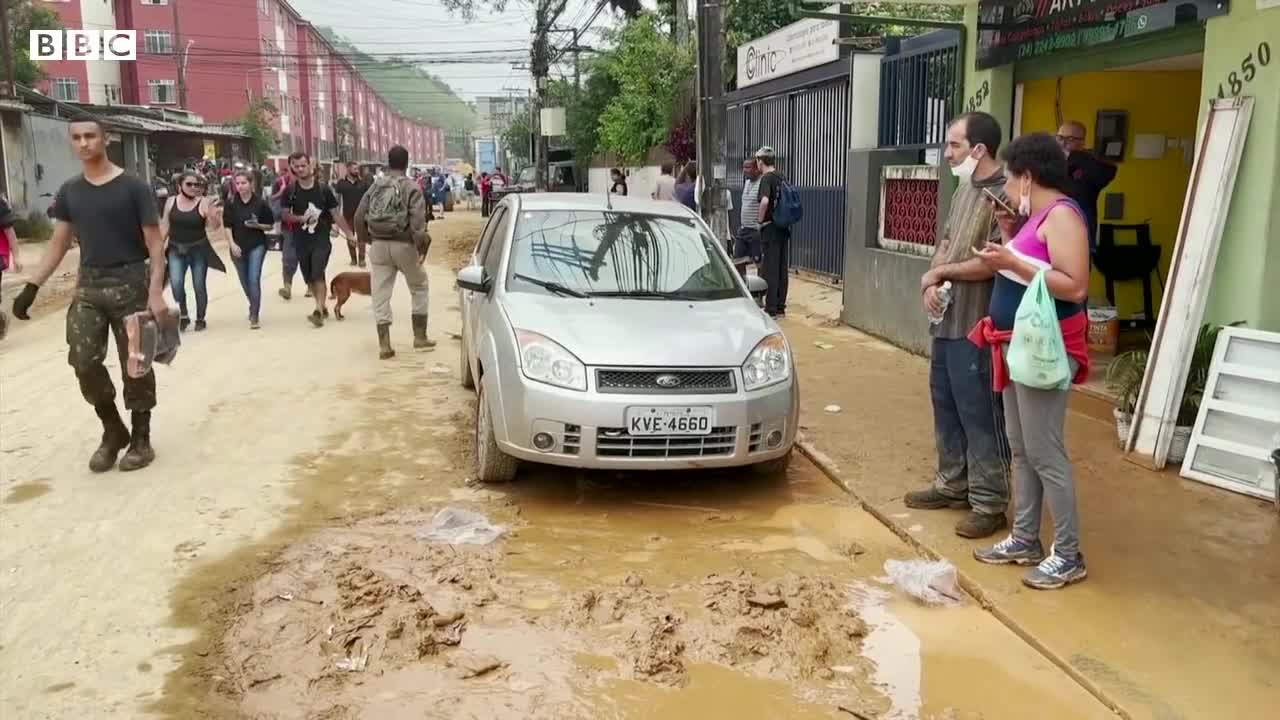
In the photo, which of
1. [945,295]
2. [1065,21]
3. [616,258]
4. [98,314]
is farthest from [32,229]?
[945,295]

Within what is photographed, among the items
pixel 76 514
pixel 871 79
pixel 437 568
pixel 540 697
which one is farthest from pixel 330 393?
pixel 871 79

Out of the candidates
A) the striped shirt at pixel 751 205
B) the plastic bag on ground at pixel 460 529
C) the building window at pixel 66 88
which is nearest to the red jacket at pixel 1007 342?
the plastic bag on ground at pixel 460 529

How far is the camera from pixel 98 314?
6301mm

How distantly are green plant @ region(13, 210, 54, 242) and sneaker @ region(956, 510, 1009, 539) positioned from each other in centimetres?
2393

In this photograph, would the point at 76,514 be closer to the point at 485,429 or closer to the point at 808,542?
the point at 485,429

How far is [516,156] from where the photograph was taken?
245ft

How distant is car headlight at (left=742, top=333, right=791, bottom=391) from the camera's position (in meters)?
5.67

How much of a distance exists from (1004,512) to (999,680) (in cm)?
152

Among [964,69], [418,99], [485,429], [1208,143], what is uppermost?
[418,99]

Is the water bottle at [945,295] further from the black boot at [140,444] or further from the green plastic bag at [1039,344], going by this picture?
the black boot at [140,444]

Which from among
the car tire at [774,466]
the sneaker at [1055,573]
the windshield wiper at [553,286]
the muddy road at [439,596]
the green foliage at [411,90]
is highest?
the green foliage at [411,90]

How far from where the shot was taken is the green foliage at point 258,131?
52969 mm

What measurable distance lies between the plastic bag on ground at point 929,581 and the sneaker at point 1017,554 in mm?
203

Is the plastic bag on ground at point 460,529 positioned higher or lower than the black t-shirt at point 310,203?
lower
